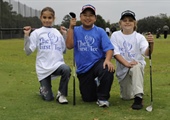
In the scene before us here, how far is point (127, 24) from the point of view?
573cm

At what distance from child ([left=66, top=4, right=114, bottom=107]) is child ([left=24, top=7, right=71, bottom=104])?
11.6 inches

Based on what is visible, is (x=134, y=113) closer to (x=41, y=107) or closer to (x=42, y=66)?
(x=41, y=107)

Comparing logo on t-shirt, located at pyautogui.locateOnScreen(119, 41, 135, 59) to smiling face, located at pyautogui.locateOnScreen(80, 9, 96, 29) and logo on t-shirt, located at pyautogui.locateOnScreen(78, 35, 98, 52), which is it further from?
smiling face, located at pyautogui.locateOnScreen(80, 9, 96, 29)

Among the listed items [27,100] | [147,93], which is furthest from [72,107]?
[147,93]

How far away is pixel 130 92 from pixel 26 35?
2.00 meters

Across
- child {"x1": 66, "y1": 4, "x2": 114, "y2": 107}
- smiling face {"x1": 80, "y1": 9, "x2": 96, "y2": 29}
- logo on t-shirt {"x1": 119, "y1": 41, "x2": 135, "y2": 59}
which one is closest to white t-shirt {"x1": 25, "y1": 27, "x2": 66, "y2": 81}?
child {"x1": 66, "y1": 4, "x2": 114, "y2": 107}

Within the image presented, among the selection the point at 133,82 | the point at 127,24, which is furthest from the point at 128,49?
the point at 133,82

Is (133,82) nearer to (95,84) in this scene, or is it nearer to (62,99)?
(95,84)

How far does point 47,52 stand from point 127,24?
1.43 meters

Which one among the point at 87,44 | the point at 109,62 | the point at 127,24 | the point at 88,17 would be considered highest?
the point at 88,17

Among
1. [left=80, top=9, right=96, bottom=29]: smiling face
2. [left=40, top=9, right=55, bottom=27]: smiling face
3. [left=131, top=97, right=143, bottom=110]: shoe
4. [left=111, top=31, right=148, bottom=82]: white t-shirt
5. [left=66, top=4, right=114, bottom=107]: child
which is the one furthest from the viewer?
[left=40, top=9, right=55, bottom=27]: smiling face

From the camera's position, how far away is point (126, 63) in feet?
18.0

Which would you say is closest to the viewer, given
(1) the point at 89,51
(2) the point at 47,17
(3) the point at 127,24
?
(1) the point at 89,51

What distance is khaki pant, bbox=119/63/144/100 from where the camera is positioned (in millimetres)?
5238
